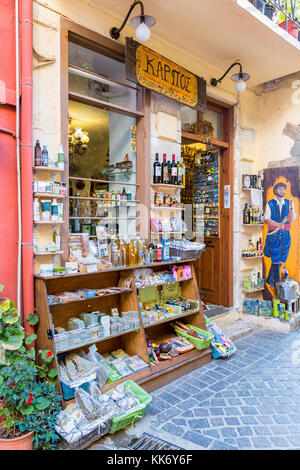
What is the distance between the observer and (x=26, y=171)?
2.71 metres

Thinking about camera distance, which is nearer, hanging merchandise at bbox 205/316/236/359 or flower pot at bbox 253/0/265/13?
hanging merchandise at bbox 205/316/236/359

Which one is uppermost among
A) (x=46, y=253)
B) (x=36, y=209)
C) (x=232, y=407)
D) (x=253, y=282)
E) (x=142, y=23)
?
(x=142, y=23)

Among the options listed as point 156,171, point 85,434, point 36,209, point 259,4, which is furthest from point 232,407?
point 259,4

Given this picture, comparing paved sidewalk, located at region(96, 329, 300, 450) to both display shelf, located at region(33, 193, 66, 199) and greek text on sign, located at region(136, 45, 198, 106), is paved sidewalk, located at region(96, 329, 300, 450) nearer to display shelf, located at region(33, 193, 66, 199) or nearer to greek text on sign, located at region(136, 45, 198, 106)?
display shelf, located at region(33, 193, 66, 199)

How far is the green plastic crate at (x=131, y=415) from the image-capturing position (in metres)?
2.44

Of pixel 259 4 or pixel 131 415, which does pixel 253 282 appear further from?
pixel 259 4

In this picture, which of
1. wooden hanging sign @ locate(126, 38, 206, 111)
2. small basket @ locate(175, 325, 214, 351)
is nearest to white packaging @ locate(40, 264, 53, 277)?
small basket @ locate(175, 325, 214, 351)

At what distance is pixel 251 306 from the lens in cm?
553

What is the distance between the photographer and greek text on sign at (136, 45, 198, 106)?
12.1 ft

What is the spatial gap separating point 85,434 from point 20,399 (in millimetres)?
522

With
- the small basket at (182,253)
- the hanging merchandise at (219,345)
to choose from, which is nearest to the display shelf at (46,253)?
the small basket at (182,253)

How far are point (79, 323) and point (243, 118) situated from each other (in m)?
4.55

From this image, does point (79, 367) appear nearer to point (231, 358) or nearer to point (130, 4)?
point (231, 358)
